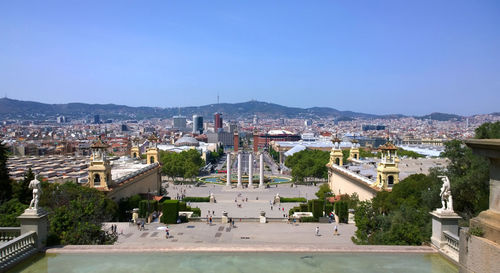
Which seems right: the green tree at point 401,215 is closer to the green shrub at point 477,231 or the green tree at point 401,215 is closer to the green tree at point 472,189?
the green tree at point 472,189

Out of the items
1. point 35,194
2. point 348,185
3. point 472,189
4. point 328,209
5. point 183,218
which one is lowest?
point 183,218

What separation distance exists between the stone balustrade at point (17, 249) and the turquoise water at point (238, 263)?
214mm

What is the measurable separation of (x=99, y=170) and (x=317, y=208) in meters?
19.8

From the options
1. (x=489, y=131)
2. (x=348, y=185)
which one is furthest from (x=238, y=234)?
(x=348, y=185)

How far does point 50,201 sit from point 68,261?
1976 cm

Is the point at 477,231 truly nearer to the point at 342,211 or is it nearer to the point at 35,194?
the point at 35,194

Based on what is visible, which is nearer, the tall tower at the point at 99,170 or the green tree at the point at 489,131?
the green tree at the point at 489,131

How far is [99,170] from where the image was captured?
116 feet

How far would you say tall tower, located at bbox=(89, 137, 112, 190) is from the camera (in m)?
35.5

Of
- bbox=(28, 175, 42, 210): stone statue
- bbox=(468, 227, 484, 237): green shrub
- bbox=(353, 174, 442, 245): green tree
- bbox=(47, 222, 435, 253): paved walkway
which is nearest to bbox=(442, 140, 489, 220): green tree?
bbox=(353, 174, 442, 245): green tree

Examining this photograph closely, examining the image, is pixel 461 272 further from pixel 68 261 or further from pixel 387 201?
pixel 387 201

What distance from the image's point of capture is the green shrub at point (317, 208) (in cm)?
3903

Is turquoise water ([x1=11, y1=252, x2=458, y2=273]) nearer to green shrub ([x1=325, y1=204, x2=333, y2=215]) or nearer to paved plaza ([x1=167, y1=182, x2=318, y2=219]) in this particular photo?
paved plaza ([x1=167, y1=182, x2=318, y2=219])

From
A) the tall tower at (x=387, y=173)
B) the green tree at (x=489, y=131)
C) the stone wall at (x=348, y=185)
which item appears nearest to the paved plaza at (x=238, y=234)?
the tall tower at (x=387, y=173)
